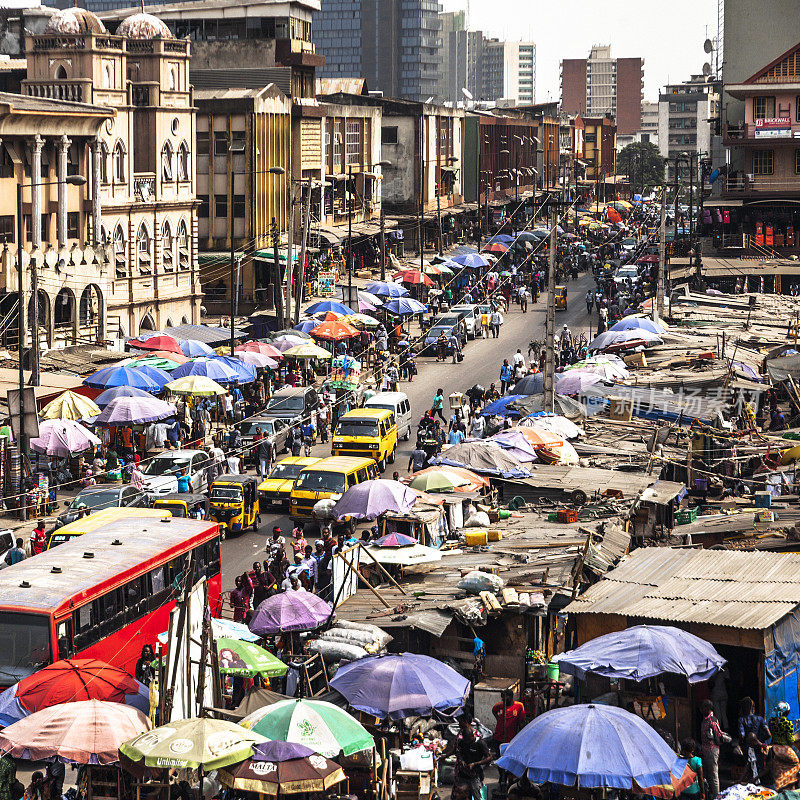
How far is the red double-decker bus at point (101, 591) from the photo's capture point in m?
19.2

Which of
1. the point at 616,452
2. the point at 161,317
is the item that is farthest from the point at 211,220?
the point at 616,452

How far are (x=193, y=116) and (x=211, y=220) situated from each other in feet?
25.0

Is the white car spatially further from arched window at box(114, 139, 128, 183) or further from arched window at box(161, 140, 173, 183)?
arched window at box(161, 140, 173, 183)

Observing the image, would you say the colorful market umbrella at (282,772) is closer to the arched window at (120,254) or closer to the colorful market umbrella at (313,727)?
the colorful market umbrella at (313,727)

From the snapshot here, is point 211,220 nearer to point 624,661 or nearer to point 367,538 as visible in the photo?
point 367,538

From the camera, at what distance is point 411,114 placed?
331 feet

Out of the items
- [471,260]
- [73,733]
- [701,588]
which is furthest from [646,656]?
[471,260]

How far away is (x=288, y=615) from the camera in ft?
72.7

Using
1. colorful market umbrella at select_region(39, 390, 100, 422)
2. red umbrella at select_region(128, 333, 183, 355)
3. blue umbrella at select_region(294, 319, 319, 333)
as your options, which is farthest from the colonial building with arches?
colorful market umbrella at select_region(39, 390, 100, 422)

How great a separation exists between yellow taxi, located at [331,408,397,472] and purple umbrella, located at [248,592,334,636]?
531 inches

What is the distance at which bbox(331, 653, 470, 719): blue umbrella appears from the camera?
17.6 meters

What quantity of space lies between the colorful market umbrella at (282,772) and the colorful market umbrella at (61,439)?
62.0ft

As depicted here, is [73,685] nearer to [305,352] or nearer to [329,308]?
[305,352]

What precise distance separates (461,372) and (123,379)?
18741mm
